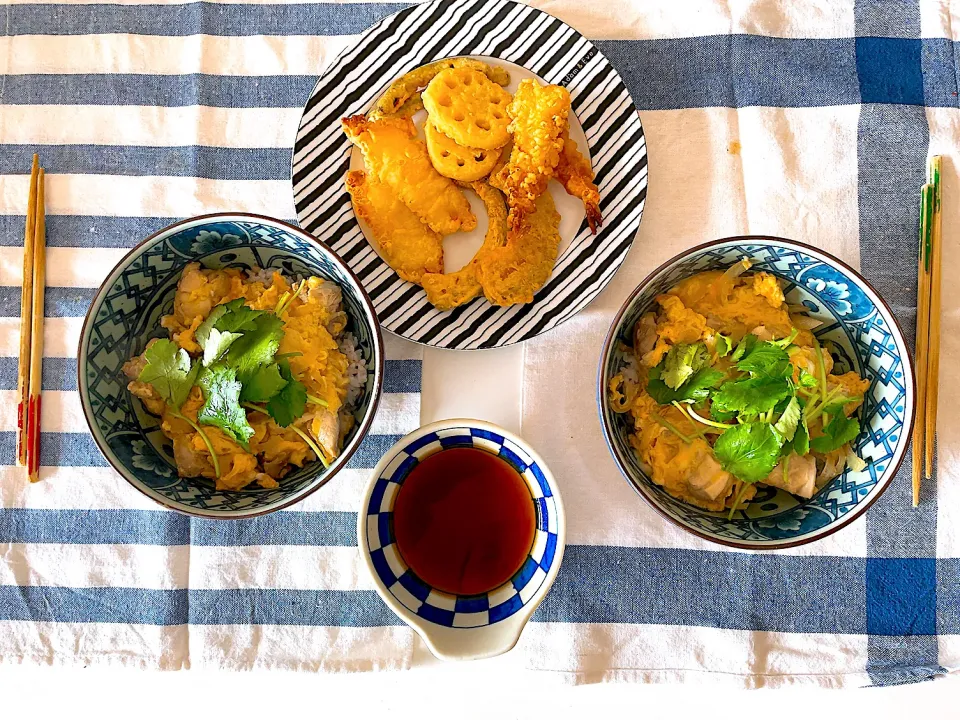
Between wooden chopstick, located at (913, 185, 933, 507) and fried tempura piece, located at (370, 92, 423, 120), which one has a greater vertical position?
fried tempura piece, located at (370, 92, 423, 120)

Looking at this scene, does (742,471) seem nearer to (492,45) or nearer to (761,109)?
(761,109)

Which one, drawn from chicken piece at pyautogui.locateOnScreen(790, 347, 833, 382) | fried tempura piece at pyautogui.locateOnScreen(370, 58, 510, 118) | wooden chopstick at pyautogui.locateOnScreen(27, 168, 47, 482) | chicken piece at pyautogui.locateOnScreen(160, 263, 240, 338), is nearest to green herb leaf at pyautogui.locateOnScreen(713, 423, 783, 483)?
chicken piece at pyautogui.locateOnScreen(790, 347, 833, 382)

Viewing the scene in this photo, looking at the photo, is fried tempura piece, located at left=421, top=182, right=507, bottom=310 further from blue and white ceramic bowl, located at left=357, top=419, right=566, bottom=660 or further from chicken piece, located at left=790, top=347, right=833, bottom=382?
chicken piece, located at left=790, top=347, right=833, bottom=382

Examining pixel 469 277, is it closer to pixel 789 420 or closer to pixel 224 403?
pixel 224 403

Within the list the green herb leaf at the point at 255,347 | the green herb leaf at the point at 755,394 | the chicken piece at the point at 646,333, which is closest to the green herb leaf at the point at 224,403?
the green herb leaf at the point at 255,347

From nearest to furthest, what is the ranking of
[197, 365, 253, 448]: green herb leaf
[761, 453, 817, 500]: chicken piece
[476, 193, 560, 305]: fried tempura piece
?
1. [197, 365, 253, 448]: green herb leaf
2. [761, 453, 817, 500]: chicken piece
3. [476, 193, 560, 305]: fried tempura piece

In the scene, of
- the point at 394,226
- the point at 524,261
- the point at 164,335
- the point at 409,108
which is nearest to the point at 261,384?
the point at 164,335

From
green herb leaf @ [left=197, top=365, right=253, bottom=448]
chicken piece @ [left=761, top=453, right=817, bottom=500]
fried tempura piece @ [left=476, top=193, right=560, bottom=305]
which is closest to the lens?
green herb leaf @ [left=197, top=365, right=253, bottom=448]

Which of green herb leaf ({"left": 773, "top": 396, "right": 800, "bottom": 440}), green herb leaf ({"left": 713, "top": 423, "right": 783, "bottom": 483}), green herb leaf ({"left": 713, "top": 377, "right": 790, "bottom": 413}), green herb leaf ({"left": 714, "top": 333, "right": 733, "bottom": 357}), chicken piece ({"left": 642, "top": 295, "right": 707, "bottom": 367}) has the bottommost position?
green herb leaf ({"left": 713, "top": 423, "right": 783, "bottom": 483})
